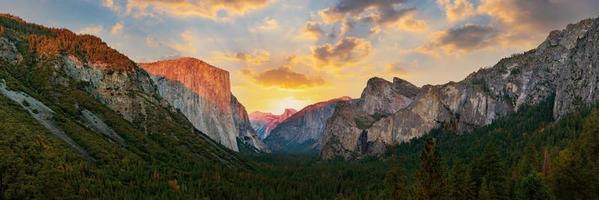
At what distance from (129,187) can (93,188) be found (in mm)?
13721

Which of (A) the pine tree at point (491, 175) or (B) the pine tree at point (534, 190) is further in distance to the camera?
(B) the pine tree at point (534, 190)

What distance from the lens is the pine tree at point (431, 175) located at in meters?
56.4

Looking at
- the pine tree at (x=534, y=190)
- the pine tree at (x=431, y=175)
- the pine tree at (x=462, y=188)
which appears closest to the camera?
the pine tree at (x=431, y=175)

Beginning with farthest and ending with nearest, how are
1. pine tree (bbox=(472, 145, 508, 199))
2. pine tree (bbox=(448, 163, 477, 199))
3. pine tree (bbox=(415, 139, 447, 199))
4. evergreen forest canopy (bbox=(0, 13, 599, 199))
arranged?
1. pine tree (bbox=(472, 145, 508, 199))
2. pine tree (bbox=(448, 163, 477, 199))
3. evergreen forest canopy (bbox=(0, 13, 599, 199))
4. pine tree (bbox=(415, 139, 447, 199))

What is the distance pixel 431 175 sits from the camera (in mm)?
56969

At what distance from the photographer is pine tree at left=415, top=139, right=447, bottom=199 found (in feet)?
185

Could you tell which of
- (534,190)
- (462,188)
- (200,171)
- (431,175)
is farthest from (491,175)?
(200,171)

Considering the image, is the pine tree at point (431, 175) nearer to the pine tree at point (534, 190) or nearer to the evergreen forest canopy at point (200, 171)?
the evergreen forest canopy at point (200, 171)

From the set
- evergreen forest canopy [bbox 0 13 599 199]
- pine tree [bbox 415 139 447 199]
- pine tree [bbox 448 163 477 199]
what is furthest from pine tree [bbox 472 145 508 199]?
pine tree [bbox 415 139 447 199]

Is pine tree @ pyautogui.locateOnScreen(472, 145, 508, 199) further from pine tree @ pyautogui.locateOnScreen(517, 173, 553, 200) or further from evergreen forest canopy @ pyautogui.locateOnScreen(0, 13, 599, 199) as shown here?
pine tree @ pyautogui.locateOnScreen(517, 173, 553, 200)

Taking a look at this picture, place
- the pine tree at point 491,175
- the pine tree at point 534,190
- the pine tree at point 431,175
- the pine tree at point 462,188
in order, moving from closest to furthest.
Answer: the pine tree at point 431,175
the pine tree at point 462,188
the pine tree at point 491,175
the pine tree at point 534,190

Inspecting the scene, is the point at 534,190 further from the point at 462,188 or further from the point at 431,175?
the point at 431,175

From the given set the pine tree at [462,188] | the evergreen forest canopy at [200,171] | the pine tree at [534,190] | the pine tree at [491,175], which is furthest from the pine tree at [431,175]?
the pine tree at [534,190]

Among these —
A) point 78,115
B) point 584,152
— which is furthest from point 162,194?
point 584,152
